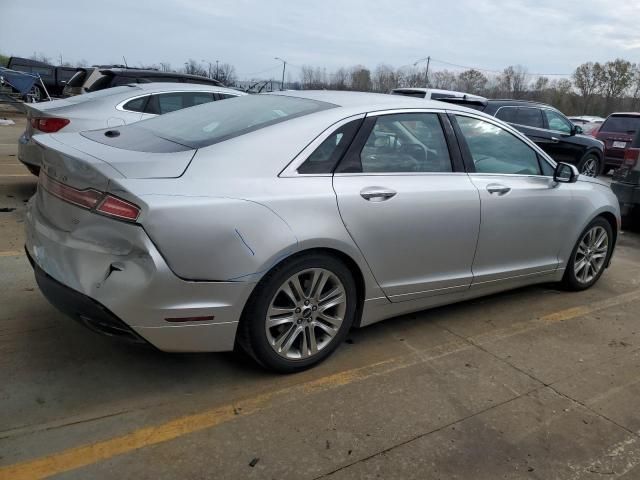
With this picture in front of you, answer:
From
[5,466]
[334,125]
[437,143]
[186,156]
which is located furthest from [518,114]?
[5,466]

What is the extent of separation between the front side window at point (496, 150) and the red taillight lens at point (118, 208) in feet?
7.68

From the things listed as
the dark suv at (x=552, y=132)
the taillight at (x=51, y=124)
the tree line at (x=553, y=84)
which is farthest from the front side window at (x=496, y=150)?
the tree line at (x=553, y=84)

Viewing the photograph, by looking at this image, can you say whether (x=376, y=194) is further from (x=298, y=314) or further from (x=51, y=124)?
(x=51, y=124)

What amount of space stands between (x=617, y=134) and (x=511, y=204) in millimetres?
12432

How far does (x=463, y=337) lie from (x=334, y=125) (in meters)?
1.73

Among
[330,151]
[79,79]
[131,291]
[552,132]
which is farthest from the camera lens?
[552,132]

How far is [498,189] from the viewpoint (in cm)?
387

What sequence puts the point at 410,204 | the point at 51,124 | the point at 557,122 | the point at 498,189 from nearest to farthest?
the point at 410,204
the point at 498,189
the point at 51,124
the point at 557,122

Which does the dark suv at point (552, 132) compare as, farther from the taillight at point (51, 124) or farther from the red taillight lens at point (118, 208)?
the red taillight lens at point (118, 208)

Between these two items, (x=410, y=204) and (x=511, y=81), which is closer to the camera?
(x=410, y=204)

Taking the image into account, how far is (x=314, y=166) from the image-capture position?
3049mm

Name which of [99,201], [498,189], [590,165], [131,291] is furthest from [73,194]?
[590,165]

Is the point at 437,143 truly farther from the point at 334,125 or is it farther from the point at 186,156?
the point at 186,156

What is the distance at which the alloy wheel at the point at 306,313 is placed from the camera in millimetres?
2943
